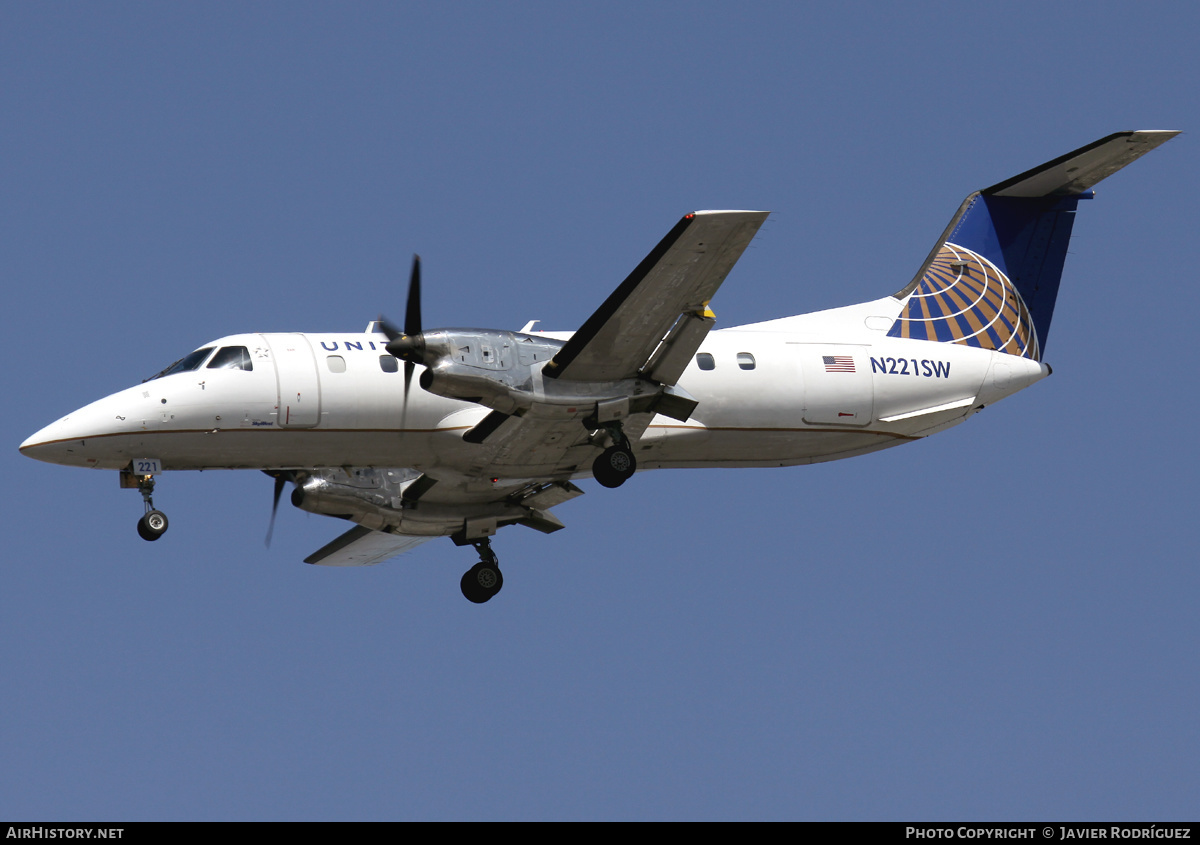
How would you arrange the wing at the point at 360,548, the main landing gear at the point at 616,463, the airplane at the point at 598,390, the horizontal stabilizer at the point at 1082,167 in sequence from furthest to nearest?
the wing at the point at 360,548 < the horizontal stabilizer at the point at 1082,167 < the main landing gear at the point at 616,463 < the airplane at the point at 598,390

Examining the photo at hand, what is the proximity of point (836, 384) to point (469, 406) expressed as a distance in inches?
196

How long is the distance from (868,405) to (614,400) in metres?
4.05

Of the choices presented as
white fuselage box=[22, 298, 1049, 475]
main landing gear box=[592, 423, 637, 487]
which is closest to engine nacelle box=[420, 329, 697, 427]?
main landing gear box=[592, 423, 637, 487]

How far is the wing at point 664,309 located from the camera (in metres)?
16.9

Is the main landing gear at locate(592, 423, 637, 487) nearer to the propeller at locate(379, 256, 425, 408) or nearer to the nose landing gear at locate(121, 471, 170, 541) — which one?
the propeller at locate(379, 256, 425, 408)

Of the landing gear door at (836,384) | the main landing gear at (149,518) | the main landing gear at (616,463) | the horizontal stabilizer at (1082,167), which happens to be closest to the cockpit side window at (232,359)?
the main landing gear at (149,518)

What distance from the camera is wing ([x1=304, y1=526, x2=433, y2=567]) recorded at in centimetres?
2261

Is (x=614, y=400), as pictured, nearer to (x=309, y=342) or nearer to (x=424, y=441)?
(x=424, y=441)

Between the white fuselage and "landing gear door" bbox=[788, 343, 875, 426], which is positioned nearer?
the white fuselage

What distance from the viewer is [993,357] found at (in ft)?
71.6

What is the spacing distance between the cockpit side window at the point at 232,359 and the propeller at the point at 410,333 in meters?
1.72

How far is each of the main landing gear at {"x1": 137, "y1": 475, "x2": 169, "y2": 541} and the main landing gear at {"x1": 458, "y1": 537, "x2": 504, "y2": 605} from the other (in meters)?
4.88

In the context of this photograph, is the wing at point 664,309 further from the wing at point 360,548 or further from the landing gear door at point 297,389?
the wing at point 360,548
